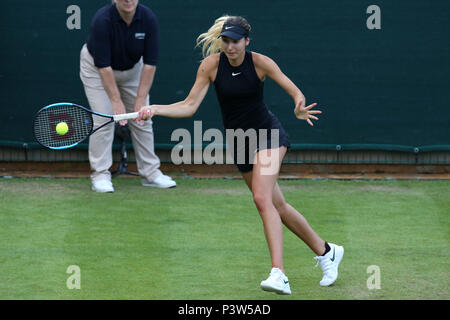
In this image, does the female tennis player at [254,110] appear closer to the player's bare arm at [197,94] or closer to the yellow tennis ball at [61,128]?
the player's bare arm at [197,94]

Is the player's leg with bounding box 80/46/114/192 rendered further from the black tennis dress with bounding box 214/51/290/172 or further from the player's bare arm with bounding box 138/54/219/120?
the black tennis dress with bounding box 214/51/290/172

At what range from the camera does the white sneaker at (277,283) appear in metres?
4.65

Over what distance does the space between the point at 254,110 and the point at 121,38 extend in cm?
263

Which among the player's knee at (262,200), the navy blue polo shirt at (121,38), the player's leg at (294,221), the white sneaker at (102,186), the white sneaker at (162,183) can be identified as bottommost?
the white sneaker at (162,183)

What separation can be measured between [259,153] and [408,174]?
3865 mm

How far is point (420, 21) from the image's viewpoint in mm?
8320

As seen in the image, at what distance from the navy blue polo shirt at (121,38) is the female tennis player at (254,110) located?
Answer: 7.63 ft

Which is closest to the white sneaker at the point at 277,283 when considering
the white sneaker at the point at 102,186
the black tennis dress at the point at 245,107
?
the black tennis dress at the point at 245,107

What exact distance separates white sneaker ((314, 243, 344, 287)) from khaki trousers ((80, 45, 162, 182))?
3.18 m

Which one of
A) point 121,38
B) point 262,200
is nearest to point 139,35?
point 121,38

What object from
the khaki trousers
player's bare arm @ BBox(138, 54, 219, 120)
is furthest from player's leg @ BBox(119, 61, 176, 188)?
player's bare arm @ BBox(138, 54, 219, 120)

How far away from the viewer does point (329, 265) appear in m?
5.13

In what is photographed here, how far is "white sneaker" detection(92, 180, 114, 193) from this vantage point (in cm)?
777

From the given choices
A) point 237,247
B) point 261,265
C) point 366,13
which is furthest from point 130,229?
point 366,13
